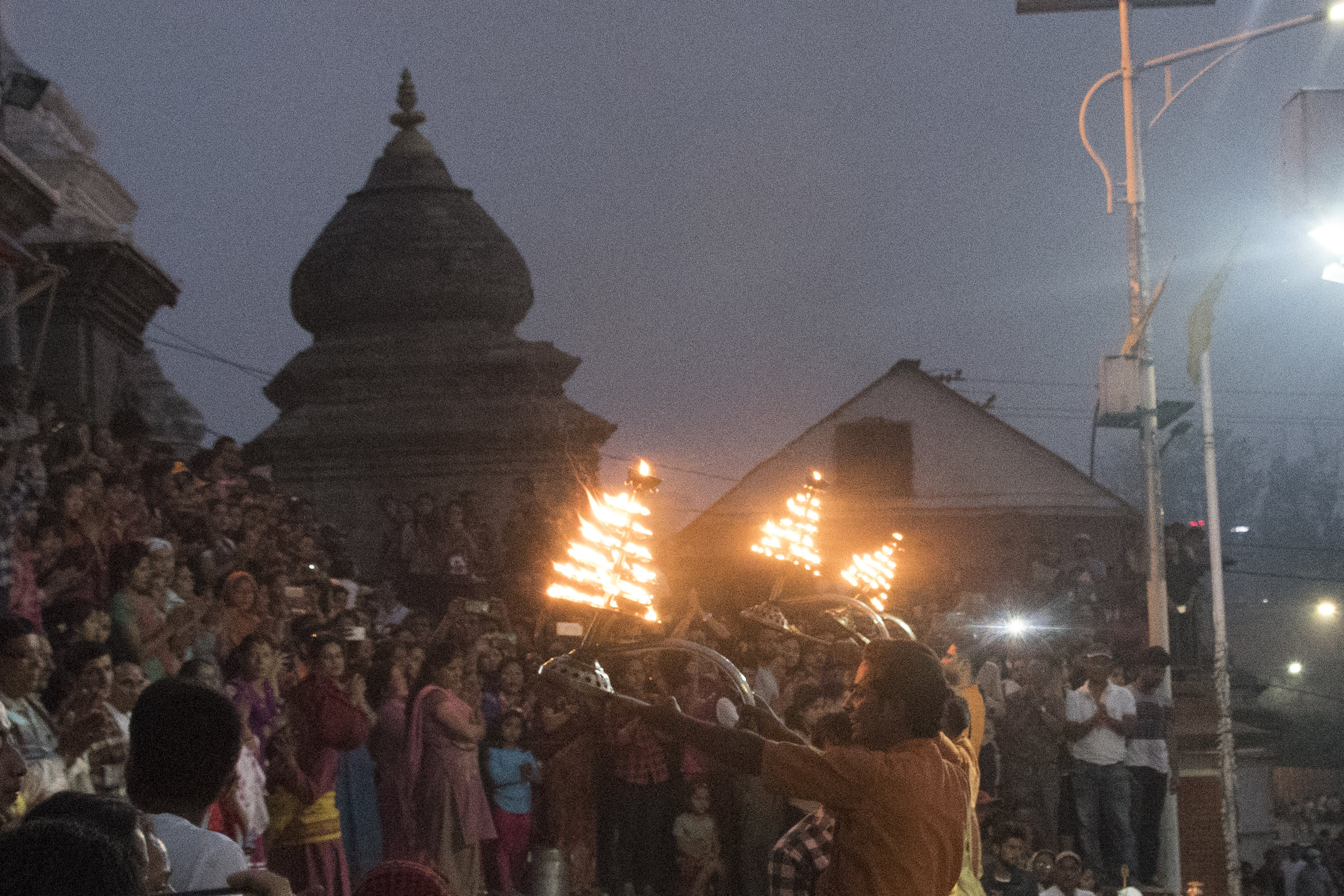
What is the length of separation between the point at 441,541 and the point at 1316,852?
1269cm

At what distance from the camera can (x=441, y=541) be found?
1997cm

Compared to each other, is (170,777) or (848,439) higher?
(848,439)

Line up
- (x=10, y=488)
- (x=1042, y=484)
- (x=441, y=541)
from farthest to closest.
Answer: (x=1042, y=484) < (x=441, y=541) < (x=10, y=488)

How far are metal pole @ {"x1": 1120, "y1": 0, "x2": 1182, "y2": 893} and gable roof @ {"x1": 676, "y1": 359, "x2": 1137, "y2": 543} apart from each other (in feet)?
57.1

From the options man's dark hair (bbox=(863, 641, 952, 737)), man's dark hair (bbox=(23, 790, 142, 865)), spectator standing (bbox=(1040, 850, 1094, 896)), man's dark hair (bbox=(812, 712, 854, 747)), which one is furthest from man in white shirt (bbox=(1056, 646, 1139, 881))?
man's dark hair (bbox=(23, 790, 142, 865))

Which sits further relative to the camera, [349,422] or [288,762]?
[349,422]

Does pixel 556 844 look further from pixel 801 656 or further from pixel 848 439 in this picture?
pixel 848 439

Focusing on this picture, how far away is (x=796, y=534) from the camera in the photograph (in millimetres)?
8492

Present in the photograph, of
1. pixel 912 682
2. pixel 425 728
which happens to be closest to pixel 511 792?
pixel 425 728

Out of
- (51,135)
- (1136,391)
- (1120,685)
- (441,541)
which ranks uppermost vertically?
(51,135)

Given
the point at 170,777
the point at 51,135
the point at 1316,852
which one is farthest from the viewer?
the point at 51,135

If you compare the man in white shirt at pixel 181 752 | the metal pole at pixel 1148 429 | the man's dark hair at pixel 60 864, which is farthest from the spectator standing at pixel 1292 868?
the man's dark hair at pixel 60 864

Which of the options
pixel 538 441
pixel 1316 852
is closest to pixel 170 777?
pixel 1316 852

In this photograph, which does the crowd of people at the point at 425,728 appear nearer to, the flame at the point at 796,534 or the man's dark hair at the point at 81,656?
the man's dark hair at the point at 81,656
